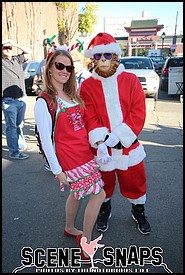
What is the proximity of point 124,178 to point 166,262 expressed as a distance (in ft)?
2.44

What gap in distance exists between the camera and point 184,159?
409 cm

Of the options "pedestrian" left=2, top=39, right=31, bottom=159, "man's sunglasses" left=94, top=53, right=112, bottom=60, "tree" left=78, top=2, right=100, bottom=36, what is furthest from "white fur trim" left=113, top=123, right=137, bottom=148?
"tree" left=78, top=2, right=100, bottom=36

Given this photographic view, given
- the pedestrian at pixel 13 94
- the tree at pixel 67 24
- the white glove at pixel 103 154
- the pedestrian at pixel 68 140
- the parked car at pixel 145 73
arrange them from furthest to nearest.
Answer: the tree at pixel 67 24 < the parked car at pixel 145 73 < the pedestrian at pixel 13 94 < the white glove at pixel 103 154 < the pedestrian at pixel 68 140

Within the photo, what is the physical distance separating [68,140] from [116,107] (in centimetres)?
50

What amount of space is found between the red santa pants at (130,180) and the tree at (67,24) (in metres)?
23.8

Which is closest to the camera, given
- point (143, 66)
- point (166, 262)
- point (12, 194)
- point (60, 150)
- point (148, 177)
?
point (60, 150)

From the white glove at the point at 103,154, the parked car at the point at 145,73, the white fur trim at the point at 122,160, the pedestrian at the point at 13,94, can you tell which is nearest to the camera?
the white glove at the point at 103,154

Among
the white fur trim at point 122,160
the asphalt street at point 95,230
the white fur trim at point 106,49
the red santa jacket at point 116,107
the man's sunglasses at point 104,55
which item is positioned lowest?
the asphalt street at point 95,230

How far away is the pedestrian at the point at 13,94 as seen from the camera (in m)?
4.13

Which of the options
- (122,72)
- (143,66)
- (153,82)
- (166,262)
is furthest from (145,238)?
(143,66)

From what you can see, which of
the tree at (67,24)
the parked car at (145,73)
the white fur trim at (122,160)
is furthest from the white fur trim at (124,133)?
the tree at (67,24)

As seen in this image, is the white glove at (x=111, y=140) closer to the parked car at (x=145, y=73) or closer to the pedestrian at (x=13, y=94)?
the pedestrian at (x=13, y=94)

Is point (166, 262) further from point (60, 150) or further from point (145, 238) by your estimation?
point (60, 150)

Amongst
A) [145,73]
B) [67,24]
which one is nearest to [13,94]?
[145,73]
